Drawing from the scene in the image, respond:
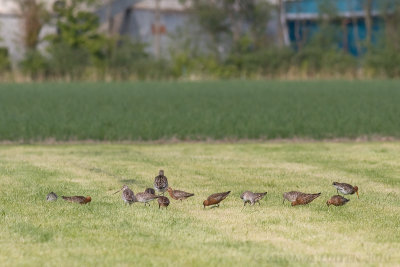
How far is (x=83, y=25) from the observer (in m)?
56.0

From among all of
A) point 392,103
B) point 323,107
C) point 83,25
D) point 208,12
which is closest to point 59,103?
point 323,107

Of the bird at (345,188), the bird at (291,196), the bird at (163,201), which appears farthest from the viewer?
the bird at (345,188)

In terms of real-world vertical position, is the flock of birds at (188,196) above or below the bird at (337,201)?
above

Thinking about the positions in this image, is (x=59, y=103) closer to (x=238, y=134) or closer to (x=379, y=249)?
(x=238, y=134)

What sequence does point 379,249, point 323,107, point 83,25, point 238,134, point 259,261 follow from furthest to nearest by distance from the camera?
1. point 83,25
2. point 323,107
3. point 238,134
4. point 379,249
5. point 259,261

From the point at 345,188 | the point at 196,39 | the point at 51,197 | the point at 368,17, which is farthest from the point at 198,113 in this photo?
the point at 368,17

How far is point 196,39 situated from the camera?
202ft

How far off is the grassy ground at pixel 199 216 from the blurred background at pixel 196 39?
3795cm

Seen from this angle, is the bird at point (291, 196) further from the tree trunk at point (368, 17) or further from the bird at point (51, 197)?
the tree trunk at point (368, 17)

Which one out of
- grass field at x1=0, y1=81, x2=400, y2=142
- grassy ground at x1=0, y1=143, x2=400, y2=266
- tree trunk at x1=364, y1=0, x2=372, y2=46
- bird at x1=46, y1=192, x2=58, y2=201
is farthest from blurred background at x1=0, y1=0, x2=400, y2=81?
bird at x1=46, y1=192, x2=58, y2=201

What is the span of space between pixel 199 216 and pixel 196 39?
51.8 meters

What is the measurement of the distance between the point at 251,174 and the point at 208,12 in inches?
1853

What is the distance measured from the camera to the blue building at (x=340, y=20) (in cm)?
6206

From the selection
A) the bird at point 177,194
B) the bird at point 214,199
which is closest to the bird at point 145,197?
the bird at point 177,194
